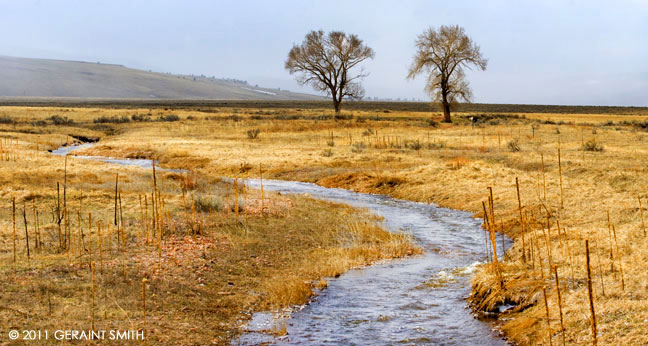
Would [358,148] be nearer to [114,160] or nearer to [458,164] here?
[458,164]

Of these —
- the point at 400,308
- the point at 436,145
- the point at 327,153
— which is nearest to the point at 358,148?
the point at 327,153

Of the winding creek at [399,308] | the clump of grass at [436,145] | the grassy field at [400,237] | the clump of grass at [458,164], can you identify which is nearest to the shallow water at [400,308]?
the winding creek at [399,308]

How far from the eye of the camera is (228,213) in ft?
52.6

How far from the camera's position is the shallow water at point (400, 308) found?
8.41 metres

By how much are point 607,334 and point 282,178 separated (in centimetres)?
2158

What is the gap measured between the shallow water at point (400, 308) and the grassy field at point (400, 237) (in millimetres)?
431


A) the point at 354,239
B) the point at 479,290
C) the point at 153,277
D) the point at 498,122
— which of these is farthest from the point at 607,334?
the point at 498,122

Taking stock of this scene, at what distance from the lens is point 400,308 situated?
966 centimetres

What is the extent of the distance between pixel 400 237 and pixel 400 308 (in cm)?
528

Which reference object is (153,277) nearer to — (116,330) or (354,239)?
(116,330)

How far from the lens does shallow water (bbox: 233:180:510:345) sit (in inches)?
331

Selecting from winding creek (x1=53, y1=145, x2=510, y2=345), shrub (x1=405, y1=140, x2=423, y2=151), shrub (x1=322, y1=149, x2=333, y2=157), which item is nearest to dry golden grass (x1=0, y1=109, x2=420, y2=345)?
winding creek (x1=53, y1=145, x2=510, y2=345)

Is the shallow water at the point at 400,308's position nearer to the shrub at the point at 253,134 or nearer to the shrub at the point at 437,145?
the shrub at the point at 437,145

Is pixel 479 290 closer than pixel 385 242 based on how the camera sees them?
Yes
